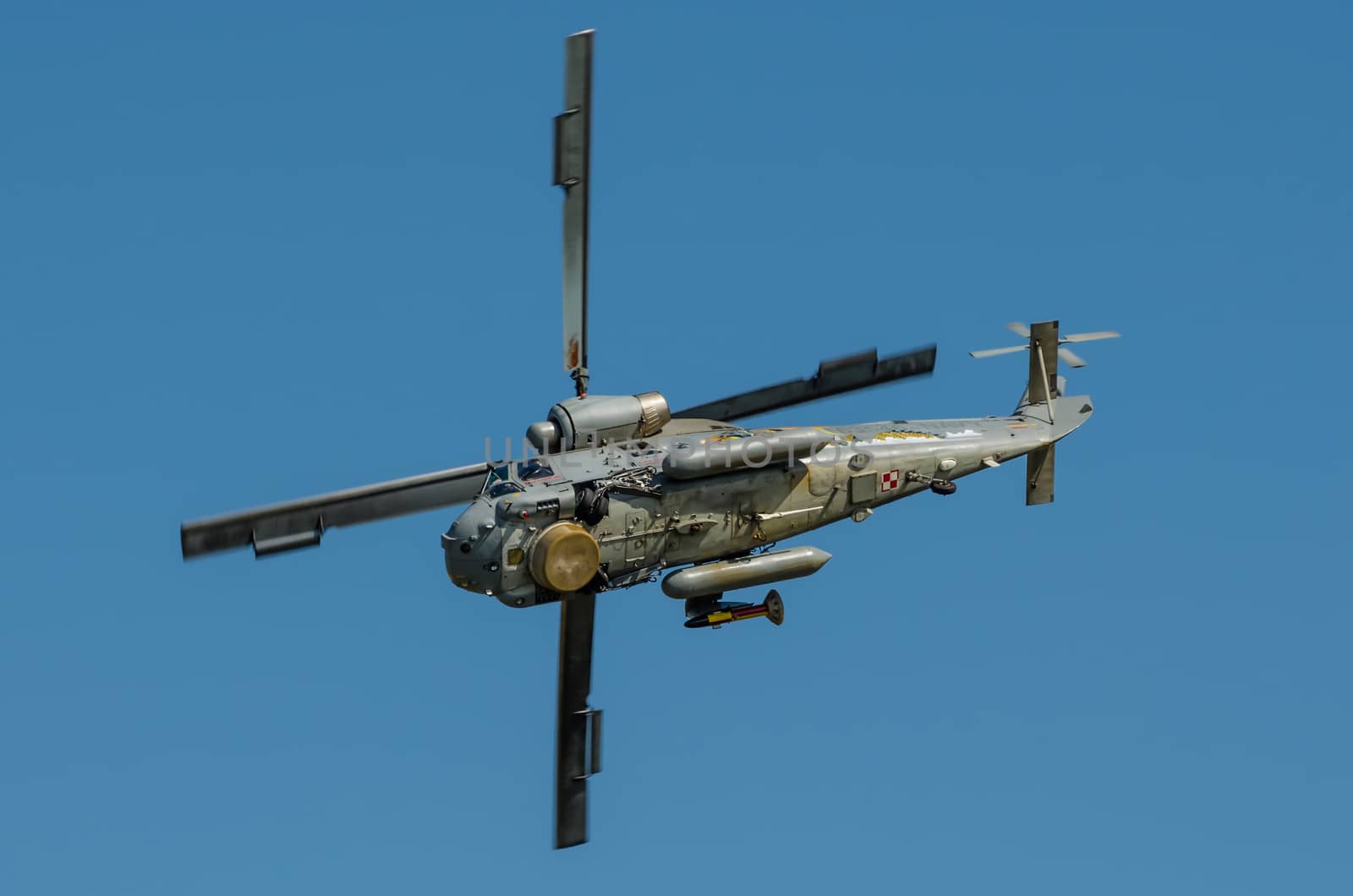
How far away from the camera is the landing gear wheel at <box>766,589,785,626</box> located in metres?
36.3

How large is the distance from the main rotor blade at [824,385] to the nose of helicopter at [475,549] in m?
4.24

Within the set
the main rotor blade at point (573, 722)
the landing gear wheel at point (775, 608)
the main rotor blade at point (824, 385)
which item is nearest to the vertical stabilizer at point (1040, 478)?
the main rotor blade at point (824, 385)

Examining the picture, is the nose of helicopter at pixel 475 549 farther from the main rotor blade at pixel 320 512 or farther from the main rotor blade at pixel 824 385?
the main rotor blade at pixel 824 385

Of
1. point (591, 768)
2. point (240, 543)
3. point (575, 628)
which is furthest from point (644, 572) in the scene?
point (240, 543)

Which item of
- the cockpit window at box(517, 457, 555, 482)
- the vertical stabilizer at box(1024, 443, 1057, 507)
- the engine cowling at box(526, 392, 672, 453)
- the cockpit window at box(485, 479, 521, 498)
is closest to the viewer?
the cockpit window at box(485, 479, 521, 498)

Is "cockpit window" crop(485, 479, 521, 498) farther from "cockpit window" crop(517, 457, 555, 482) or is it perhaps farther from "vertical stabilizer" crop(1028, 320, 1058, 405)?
"vertical stabilizer" crop(1028, 320, 1058, 405)

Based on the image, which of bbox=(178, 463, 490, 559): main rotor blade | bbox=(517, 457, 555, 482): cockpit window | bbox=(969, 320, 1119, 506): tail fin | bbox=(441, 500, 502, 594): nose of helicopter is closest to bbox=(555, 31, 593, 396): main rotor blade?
bbox=(517, 457, 555, 482): cockpit window

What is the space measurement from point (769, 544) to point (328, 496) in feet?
23.9

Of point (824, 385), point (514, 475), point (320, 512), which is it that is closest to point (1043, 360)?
point (824, 385)

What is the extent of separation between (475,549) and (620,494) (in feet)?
7.91

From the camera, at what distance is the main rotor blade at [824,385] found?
37.2 meters

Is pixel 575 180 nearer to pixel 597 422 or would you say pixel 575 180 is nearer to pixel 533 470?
pixel 597 422

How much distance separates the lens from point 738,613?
3631 centimetres

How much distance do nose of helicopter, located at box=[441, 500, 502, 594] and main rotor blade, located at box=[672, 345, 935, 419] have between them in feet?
13.9
